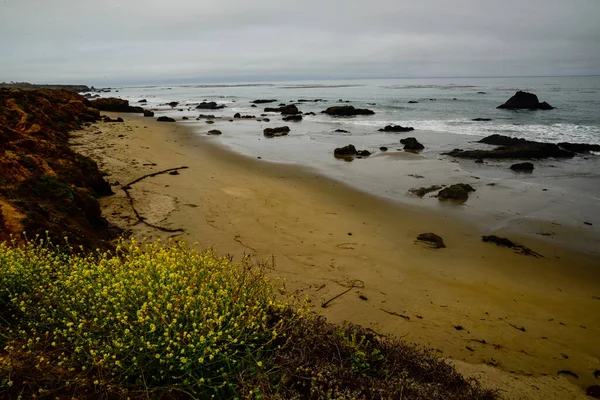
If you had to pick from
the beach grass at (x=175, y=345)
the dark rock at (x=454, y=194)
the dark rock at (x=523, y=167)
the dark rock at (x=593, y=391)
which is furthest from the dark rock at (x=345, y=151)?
the beach grass at (x=175, y=345)

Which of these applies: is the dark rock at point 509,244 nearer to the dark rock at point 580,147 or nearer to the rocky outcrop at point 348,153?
the rocky outcrop at point 348,153

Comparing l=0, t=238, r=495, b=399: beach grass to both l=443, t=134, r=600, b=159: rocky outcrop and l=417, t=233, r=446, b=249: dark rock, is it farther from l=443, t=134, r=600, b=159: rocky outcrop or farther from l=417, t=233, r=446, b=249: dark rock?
l=443, t=134, r=600, b=159: rocky outcrop

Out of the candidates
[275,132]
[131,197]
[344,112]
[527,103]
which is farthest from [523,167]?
[527,103]

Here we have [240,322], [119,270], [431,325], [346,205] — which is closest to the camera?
[240,322]

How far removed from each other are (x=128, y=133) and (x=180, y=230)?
16299 millimetres

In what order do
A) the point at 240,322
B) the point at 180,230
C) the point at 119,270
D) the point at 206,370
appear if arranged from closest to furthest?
the point at 206,370 → the point at 240,322 → the point at 119,270 → the point at 180,230

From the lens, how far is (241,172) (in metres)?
13.5

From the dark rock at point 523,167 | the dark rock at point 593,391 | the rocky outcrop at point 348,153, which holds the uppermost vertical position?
the rocky outcrop at point 348,153

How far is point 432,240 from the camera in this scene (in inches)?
307

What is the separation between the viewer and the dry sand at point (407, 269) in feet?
15.2

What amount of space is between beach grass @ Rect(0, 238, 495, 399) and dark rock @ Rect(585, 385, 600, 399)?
1.69 m

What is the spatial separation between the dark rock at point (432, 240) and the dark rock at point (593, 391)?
3.78m

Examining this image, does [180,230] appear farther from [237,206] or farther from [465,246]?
[465,246]

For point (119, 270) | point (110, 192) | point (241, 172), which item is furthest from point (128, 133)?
point (119, 270)
